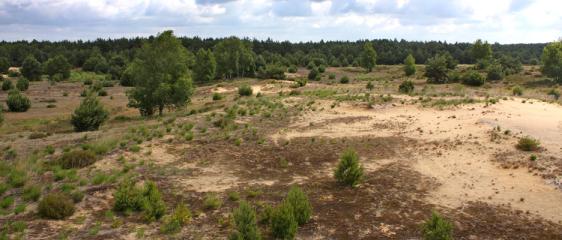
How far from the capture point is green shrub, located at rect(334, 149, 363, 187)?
55.8ft

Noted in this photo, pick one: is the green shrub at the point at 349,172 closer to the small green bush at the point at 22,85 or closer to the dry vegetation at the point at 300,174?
the dry vegetation at the point at 300,174

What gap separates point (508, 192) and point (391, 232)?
20.2 ft

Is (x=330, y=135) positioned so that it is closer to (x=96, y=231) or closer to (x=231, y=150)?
(x=231, y=150)

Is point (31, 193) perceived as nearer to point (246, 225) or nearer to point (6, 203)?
point (6, 203)

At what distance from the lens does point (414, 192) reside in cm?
1638

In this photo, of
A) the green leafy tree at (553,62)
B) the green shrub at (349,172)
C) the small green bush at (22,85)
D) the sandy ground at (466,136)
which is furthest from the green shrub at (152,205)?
the green leafy tree at (553,62)

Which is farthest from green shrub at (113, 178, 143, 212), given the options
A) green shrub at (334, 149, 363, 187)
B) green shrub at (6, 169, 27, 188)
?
green shrub at (334, 149, 363, 187)

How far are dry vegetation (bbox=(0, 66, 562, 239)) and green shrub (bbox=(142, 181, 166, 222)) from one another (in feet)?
0.16

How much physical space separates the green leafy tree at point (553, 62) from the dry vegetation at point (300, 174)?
36759mm

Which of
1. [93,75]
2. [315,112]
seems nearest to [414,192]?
[315,112]

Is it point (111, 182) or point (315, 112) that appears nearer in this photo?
point (111, 182)

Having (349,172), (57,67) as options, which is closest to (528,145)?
(349,172)

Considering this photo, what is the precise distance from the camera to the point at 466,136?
2414cm

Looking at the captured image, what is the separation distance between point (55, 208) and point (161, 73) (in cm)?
2335
